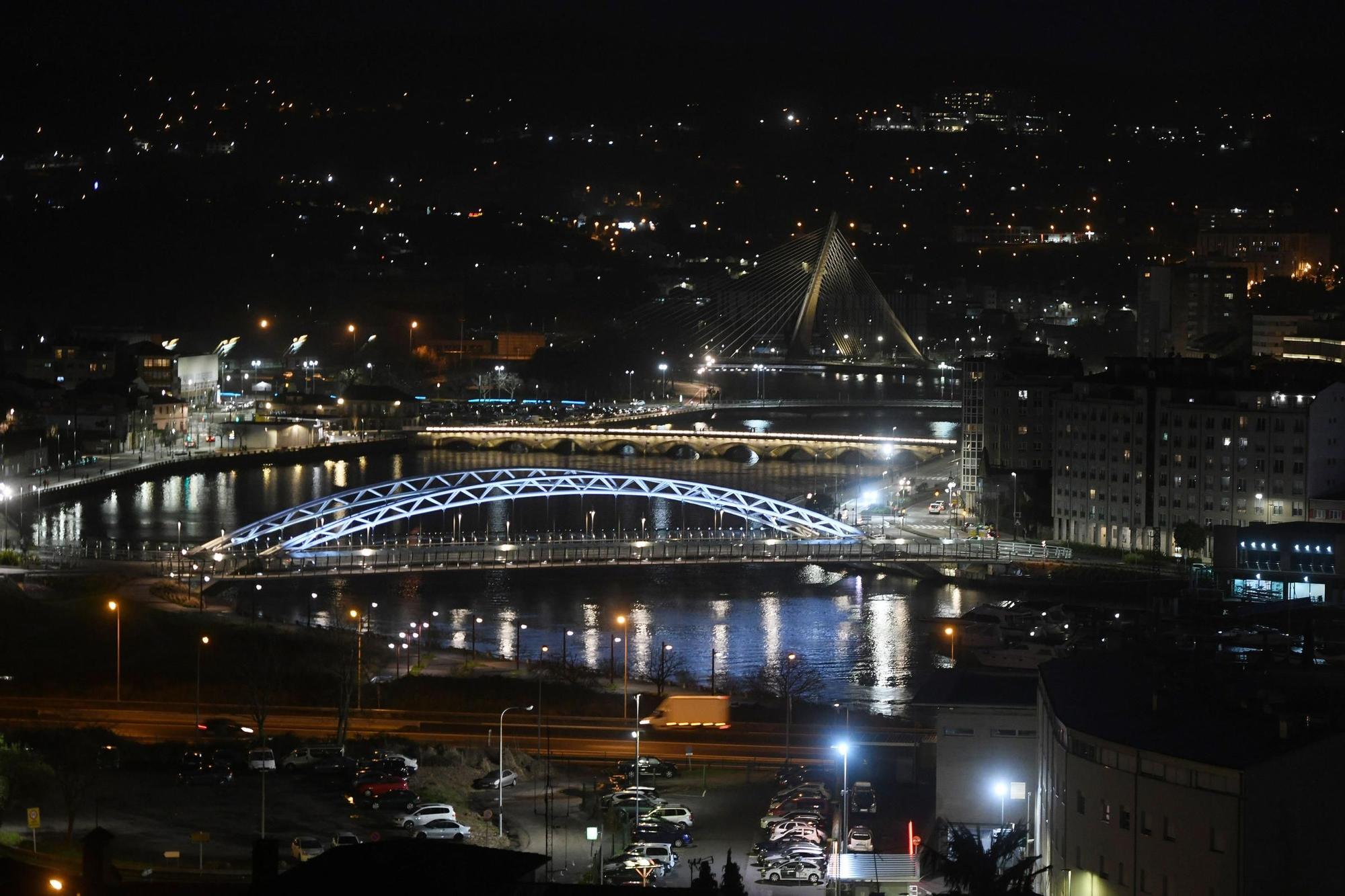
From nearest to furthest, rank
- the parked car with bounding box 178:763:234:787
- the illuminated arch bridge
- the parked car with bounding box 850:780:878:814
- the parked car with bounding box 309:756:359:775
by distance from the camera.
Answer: the parked car with bounding box 850:780:878:814, the parked car with bounding box 178:763:234:787, the parked car with bounding box 309:756:359:775, the illuminated arch bridge

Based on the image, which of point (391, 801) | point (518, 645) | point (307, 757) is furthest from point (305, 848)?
point (518, 645)

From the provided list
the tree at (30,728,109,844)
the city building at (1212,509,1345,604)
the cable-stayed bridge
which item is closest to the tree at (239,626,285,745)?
the tree at (30,728,109,844)

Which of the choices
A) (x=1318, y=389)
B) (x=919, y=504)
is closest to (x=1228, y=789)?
(x=1318, y=389)

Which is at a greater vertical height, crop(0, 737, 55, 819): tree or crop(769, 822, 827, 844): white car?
crop(0, 737, 55, 819): tree

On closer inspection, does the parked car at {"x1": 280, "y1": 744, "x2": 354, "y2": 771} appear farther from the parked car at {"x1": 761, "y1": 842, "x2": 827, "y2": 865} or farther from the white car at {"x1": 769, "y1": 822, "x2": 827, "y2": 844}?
the parked car at {"x1": 761, "y1": 842, "x2": 827, "y2": 865}

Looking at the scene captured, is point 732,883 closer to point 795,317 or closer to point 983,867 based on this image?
point 983,867
